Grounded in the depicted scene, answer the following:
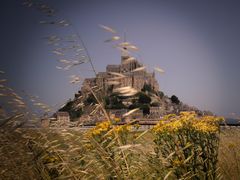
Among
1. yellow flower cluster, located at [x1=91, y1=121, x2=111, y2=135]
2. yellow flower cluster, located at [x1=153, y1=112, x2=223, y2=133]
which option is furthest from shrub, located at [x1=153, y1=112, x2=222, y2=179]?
yellow flower cluster, located at [x1=91, y1=121, x2=111, y2=135]

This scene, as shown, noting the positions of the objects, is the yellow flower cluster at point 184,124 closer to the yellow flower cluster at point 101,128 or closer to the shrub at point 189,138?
the shrub at point 189,138

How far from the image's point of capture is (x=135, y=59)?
1894 millimetres

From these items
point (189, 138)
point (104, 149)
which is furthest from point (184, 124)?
point (104, 149)

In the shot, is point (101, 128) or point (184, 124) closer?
point (184, 124)

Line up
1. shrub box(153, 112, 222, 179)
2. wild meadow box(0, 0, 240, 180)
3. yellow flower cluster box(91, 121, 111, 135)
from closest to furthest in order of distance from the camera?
wild meadow box(0, 0, 240, 180)
shrub box(153, 112, 222, 179)
yellow flower cluster box(91, 121, 111, 135)

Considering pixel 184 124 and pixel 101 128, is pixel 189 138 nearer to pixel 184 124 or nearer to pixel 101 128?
pixel 184 124

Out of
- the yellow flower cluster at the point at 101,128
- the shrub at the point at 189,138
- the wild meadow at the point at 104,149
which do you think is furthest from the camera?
the yellow flower cluster at the point at 101,128

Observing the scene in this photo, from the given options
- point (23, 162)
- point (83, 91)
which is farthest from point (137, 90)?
point (23, 162)

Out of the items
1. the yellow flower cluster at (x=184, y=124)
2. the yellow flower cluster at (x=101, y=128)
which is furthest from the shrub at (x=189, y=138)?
the yellow flower cluster at (x=101, y=128)

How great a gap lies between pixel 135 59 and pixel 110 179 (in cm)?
106

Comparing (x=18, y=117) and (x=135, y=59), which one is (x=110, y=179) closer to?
(x=18, y=117)

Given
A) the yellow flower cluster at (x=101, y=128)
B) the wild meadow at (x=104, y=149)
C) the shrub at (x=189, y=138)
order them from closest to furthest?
1. the wild meadow at (x=104, y=149)
2. the shrub at (x=189, y=138)
3. the yellow flower cluster at (x=101, y=128)

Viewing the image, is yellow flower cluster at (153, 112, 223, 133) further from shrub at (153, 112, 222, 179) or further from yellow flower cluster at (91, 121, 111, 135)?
yellow flower cluster at (91, 121, 111, 135)

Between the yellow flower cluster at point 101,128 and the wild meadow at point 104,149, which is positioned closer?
the wild meadow at point 104,149
